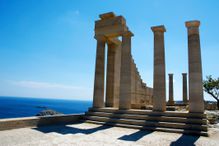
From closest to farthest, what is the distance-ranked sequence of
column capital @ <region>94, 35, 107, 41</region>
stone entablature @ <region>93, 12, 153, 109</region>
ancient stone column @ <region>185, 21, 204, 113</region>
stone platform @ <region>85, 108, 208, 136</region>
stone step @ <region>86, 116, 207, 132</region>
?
stone step @ <region>86, 116, 207, 132</region>
stone platform @ <region>85, 108, 208, 136</region>
ancient stone column @ <region>185, 21, 204, 113</region>
stone entablature @ <region>93, 12, 153, 109</region>
column capital @ <region>94, 35, 107, 41</region>

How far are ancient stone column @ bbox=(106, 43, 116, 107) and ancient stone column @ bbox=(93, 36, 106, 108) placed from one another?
2.97 m

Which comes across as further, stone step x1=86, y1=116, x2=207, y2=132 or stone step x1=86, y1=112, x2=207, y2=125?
stone step x1=86, y1=112, x2=207, y2=125

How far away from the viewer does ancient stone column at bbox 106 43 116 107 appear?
24578mm

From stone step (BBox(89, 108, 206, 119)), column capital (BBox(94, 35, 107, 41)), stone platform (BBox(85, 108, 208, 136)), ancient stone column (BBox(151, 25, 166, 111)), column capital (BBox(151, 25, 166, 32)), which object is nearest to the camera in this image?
stone platform (BBox(85, 108, 208, 136))

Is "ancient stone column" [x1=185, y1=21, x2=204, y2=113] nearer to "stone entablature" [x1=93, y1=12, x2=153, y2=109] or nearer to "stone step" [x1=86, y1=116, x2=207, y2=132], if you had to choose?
"stone step" [x1=86, y1=116, x2=207, y2=132]

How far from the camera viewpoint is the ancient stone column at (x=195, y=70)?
15.4 metres

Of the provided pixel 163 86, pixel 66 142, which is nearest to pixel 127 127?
pixel 163 86

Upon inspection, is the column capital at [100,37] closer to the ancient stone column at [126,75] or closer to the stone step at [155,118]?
the ancient stone column at [126,75]

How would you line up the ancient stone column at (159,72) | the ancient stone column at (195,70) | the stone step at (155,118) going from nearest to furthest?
the stone step at (155,118)
the ancient stone column at (195,70)
the ancient stone column at (159,72)

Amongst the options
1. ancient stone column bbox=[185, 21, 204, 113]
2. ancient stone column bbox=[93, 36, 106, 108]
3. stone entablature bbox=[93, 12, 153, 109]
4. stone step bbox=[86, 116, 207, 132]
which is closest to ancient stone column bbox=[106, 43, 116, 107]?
stone entablature bbox=[93, 12, 153, 109]

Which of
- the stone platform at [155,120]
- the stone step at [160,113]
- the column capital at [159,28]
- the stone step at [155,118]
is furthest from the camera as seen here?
the column capital at [159,28]

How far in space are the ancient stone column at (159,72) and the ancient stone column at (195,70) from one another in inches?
102

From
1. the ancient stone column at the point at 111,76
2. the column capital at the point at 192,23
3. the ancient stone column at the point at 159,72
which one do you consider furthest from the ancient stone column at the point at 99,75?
the column capital at the point at 192,23

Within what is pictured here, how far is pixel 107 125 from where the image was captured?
16.8 metres
